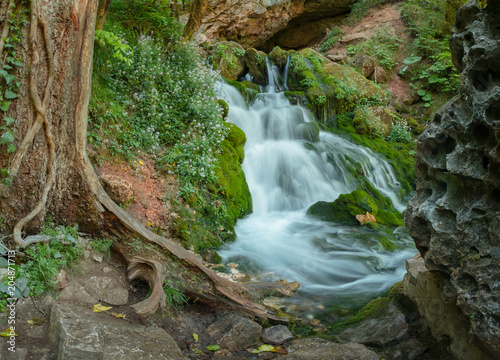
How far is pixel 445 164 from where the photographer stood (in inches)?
142

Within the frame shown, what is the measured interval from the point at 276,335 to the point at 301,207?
5.16 meters

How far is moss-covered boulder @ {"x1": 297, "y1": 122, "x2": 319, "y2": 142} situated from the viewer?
1084 centimetres

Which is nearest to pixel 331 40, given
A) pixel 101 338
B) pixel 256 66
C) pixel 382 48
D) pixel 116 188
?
pixel 382 48

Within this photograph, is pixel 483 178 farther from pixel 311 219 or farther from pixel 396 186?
pixel 396 186

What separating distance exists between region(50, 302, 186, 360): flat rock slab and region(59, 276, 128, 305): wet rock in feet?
0.55

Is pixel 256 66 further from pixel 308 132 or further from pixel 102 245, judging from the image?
pixel 102 245

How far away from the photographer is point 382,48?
53.9ft

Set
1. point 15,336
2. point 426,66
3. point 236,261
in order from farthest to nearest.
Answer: point 426,66
point 236,261
point 15,336

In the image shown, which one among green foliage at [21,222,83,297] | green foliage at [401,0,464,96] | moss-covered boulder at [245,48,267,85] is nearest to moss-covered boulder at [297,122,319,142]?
moss-covered boulder at [245,48,267,85]

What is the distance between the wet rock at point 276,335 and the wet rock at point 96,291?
4.45 ft

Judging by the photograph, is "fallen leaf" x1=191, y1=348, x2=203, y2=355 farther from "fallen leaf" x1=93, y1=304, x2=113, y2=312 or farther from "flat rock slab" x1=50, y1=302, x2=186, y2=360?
"fallen leaf" x1=93, y1=304, x2=113, y2=312

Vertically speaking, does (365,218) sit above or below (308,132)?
below

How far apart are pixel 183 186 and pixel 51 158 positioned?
9.58 feet

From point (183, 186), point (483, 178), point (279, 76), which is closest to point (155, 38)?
point (183, 186)
